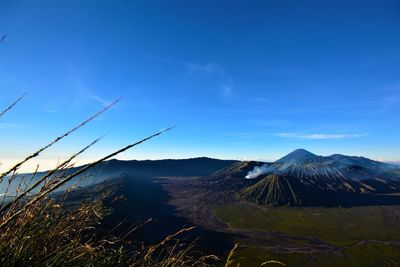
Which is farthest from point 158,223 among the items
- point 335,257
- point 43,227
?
point 43,227

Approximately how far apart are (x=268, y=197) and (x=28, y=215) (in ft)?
662

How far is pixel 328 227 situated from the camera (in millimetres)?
135375

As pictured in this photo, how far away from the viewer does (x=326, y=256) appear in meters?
98.7

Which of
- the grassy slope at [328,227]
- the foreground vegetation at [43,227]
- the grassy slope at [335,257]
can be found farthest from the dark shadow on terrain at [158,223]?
the foreground vegetation at [43,227]

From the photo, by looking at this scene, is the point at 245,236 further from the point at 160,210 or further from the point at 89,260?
the point at 89,260

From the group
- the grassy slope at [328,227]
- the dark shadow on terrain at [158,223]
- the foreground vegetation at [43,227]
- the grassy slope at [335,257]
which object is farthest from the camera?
the dark shadow on terrain at [158,223]

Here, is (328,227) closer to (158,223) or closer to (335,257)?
(335,257)

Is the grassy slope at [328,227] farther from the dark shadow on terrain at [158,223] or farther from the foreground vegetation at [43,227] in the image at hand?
the foreground vegetation at [43,227]

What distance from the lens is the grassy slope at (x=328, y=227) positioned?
311 feet

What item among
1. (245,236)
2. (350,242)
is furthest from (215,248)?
(350,242)

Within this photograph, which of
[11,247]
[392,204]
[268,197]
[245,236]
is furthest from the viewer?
[268,197]

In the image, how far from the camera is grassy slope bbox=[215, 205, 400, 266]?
3738 inches

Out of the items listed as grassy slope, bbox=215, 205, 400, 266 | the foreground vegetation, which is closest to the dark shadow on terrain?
grassy slope, bbox=215, 205, 400, 266

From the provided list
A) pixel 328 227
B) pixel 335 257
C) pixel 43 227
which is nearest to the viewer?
pixel 43 227
